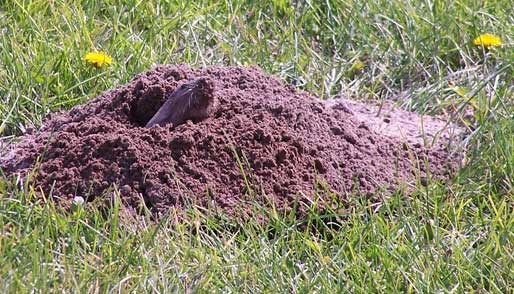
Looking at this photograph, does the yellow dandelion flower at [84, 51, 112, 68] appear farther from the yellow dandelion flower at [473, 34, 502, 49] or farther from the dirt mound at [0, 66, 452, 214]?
the yellow dandelion flower at [473, 34, 502, 49]

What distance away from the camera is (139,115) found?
388 cm

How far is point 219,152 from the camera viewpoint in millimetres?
3635

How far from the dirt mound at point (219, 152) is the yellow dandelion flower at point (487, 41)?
1.02 m

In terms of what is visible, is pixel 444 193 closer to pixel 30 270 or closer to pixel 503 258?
pixel 503 258

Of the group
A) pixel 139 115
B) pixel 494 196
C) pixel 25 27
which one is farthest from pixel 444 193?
pixel 25 27

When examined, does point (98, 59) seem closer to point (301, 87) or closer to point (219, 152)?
point (301, 87)

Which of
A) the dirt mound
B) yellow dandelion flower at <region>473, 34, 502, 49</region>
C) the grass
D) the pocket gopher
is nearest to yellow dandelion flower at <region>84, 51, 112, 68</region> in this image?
the grass

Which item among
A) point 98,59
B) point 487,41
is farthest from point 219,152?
point 487,41

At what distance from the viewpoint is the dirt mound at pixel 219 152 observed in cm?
355

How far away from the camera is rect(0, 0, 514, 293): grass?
3.09m

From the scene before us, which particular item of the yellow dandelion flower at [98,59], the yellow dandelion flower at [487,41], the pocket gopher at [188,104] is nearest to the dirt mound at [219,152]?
the pocket gopher at [188,104]

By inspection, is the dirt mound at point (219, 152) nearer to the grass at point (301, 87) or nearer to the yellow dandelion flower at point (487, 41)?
the grass at point (301, 87)

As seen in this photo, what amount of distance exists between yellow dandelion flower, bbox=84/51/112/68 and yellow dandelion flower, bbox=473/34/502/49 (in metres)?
1.77

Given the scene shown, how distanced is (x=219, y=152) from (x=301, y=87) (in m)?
1.17
